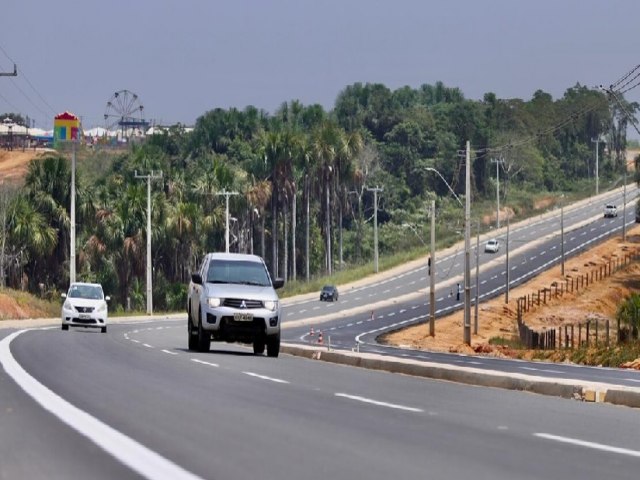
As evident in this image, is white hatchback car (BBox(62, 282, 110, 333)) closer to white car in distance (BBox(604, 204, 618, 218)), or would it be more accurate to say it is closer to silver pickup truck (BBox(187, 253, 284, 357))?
silver pickup truck (BBox(187, 253, 284, 357))

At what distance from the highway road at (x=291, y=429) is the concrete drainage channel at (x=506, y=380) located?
0.44 metres

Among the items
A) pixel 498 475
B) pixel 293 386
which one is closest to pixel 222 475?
pixel 498 475

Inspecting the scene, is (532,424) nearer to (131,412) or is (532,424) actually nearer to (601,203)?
(131,412)

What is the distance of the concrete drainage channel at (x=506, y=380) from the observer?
19312mm

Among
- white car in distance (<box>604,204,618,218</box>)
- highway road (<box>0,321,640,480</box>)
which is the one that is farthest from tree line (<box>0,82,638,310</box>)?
highway road (<box>0,321,640,480</box>)

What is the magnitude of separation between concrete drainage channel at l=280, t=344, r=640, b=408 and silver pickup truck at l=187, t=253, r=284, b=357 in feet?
7.84

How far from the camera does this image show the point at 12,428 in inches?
535

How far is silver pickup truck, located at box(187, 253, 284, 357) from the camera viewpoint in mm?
33562

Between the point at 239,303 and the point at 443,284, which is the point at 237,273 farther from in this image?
the point at 443,284

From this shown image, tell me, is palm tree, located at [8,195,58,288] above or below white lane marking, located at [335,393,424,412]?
above

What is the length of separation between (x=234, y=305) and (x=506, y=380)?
12.3m

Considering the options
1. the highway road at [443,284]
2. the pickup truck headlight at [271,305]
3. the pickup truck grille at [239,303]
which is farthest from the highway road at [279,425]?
the highway road at [443,284]

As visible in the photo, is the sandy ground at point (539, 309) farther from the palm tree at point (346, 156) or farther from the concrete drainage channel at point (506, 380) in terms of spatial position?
the concrete drainage channel at point (506, 380)

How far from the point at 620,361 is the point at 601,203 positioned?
143m
